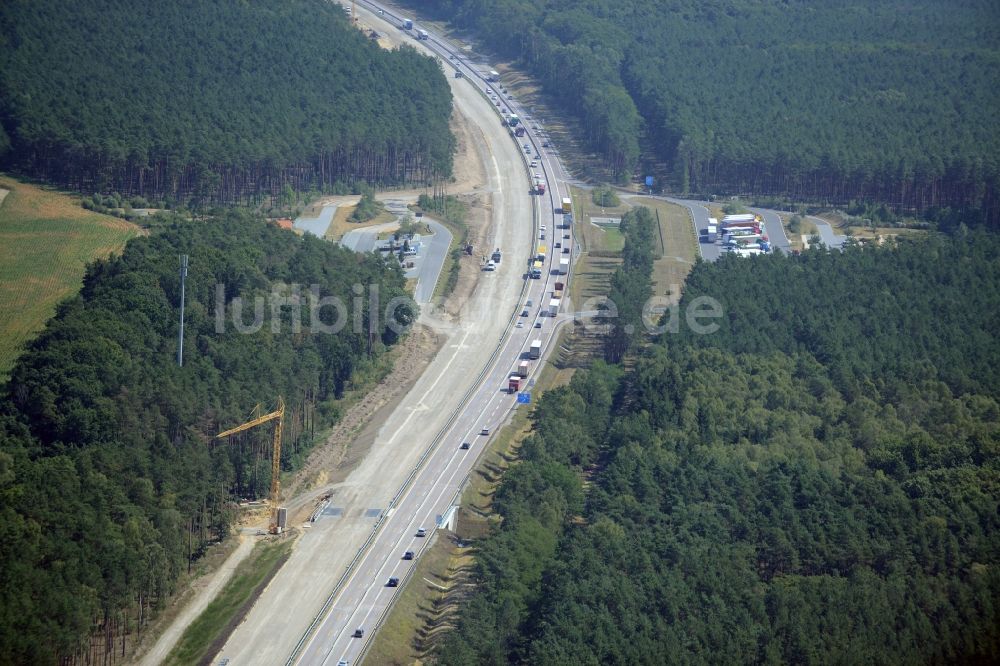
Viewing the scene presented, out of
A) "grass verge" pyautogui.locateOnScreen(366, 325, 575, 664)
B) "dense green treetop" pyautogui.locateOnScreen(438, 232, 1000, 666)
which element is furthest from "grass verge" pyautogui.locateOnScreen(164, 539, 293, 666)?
"dense green treetop" pyautogui.locateOnScreen(438, 232, 1000, 666)

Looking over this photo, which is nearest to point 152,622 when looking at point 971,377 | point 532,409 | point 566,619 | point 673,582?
point 566,619

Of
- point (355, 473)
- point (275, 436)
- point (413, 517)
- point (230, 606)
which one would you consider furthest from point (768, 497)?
point (230, 606)

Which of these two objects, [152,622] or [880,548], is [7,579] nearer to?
[152,622]

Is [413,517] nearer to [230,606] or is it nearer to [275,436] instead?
[275,436]

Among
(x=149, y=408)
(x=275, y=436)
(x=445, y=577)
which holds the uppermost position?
(x=149, y=408)

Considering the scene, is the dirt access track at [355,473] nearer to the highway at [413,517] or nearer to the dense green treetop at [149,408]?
the highway at [413,517]

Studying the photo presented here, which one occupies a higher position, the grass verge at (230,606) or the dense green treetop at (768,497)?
the dense green treetop at (768,497)

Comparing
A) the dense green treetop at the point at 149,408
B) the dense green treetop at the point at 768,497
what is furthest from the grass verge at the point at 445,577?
the dense green treetop at the point at 149,408
